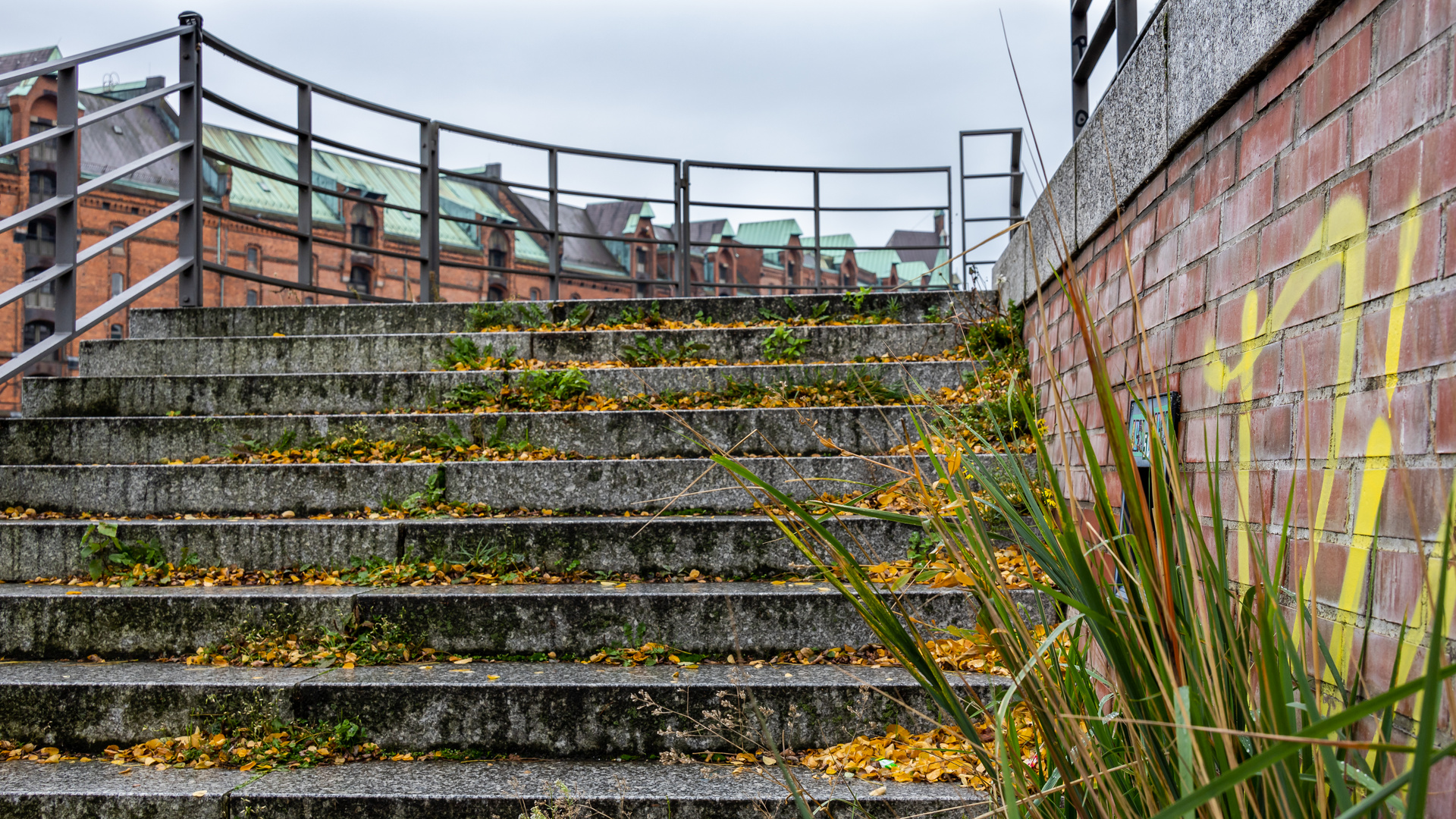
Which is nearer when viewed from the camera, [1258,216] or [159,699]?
[1258,216]

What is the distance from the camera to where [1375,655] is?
1.15m

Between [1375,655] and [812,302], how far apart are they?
386 cm

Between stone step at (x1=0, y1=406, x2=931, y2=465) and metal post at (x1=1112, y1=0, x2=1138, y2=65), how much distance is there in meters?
1.70

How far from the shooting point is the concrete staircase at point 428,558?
2451mm

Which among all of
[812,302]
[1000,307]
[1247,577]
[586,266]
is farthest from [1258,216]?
[586,266]

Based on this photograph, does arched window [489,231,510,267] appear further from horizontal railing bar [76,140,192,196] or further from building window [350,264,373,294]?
horizontal railing bar [76,140,192,196]

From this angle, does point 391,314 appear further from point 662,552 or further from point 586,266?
point 586,266

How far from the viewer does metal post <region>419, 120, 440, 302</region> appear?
672 centimetres

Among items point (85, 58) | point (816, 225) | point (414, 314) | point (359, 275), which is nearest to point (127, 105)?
point (85, 58)

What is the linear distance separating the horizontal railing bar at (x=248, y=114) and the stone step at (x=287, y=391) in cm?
184

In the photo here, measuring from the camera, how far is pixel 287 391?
424 cm

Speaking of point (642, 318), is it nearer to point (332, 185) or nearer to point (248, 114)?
point (248, 114)

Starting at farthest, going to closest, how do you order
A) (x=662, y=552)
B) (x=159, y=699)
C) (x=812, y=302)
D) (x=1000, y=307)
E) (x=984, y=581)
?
(x=812, y=302) → (x=1000, y=307) → (x=662, y=552) → (x=159, y=699) → (x=984, y=581)

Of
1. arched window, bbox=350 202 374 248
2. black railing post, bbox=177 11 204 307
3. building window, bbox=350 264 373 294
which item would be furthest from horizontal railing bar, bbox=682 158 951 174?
arched window, bbox=350 202 374 248
